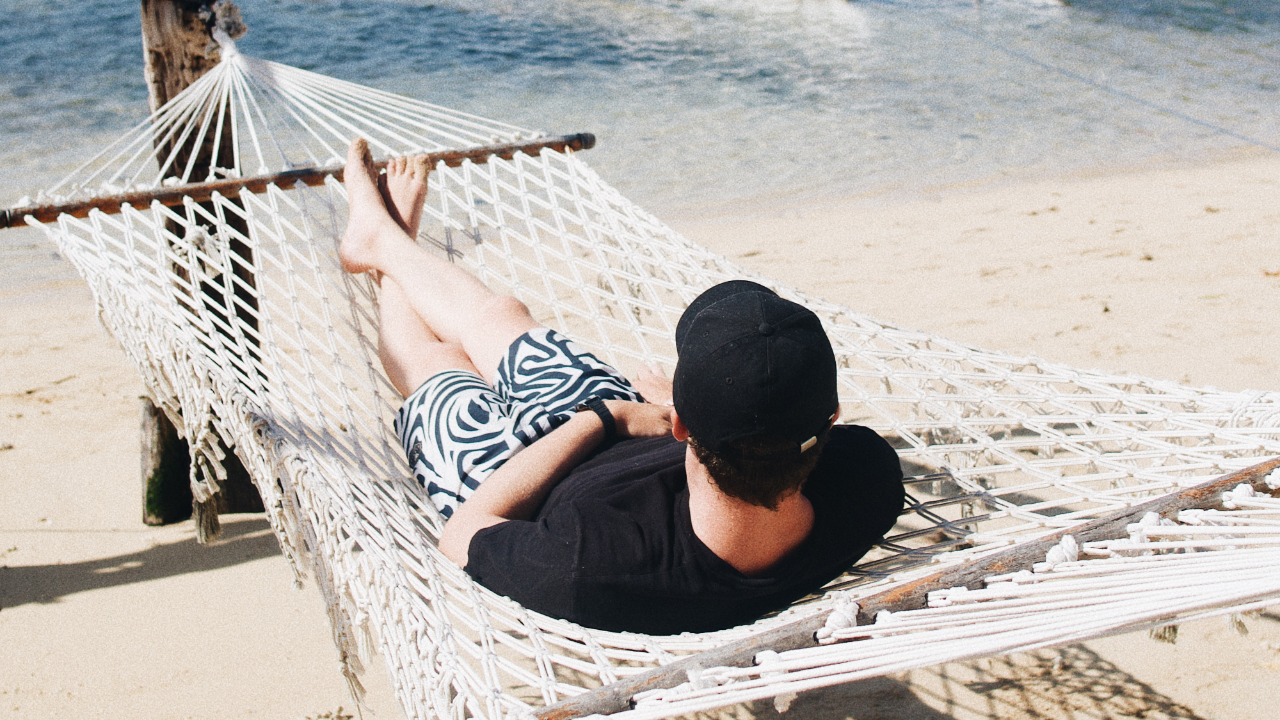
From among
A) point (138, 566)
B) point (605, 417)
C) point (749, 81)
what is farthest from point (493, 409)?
point (749, 81)

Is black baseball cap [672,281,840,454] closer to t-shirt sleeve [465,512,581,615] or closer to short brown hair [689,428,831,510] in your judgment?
short brown hair [689,428,831,510]

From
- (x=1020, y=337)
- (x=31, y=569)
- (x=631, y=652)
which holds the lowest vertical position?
(x=31, y=569)

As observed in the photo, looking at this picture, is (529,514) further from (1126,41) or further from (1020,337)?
(1126,41)

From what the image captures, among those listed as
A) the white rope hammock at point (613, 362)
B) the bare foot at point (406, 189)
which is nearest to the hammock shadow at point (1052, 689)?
the white rope hammock at point (613, 362)

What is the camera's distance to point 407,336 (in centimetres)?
157

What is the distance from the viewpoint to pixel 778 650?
84cm

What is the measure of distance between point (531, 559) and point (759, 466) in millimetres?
268

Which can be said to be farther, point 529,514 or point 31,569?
point 31,569

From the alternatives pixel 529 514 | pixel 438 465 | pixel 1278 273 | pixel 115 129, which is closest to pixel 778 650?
pixel 529 514

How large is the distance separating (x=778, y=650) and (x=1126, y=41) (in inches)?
331

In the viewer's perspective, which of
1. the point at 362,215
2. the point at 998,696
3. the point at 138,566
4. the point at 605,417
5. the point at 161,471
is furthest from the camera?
the point at 161,471

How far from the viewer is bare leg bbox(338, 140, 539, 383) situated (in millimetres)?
1495

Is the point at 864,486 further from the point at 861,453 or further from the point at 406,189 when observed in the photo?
the point at 406,189

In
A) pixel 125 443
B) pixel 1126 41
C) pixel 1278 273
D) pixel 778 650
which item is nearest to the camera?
pixel 778 650
